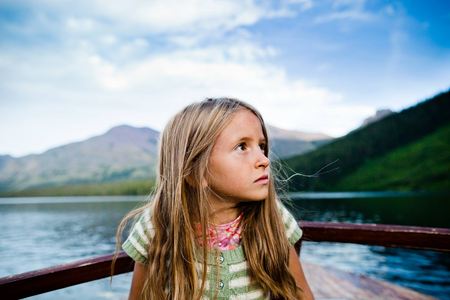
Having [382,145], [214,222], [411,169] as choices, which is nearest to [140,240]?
[214,222]

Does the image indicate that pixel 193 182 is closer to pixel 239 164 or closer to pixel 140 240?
pixel 239 164

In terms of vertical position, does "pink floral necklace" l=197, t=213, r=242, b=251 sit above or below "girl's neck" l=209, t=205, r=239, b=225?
below

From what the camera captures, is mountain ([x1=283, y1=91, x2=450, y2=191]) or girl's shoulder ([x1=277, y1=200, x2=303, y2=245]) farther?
mountain ([x1=283, y1=91, x2=450, y2=191])

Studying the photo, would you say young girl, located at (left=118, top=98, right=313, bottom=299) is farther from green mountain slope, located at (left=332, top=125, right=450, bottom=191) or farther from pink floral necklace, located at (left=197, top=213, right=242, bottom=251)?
green mountain slope, located at (left=332, top=125, right=450, bottom=191)

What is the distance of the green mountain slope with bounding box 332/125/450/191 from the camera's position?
10350 cm

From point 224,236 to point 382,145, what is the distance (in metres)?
141

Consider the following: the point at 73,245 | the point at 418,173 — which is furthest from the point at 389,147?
the point at 73,245

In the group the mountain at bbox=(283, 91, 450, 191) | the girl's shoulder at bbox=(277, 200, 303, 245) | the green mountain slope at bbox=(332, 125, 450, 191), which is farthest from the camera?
the mountain at bbox=(283, 91, 450, 191)

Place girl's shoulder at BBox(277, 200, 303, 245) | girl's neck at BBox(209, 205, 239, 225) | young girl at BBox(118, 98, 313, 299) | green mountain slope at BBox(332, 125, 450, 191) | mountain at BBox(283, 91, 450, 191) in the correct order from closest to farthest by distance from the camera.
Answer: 1. young girl at BBox(118, 98, 313, 299)
2. girl's neck at BBox(209, 205, 239, 225)
3. girl's shoulder at BBox(277, 200, 303, 245)
4. green mountain slope at BBox(332, 125, 450, 191)
5. mountain at BBox(283, 91, 450, 191)

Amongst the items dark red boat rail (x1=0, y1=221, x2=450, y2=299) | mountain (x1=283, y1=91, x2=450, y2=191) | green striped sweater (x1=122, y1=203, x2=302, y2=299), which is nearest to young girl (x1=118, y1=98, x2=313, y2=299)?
green striped sweater (x1=122, y1=203, x2=302, y2=299)

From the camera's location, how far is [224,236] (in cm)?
185

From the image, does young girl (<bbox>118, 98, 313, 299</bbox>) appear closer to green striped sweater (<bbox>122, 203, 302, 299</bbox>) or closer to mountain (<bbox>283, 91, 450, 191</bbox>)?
green striped sweater (<bbox>122, 203, 302, 299</bbox>)

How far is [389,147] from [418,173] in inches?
866

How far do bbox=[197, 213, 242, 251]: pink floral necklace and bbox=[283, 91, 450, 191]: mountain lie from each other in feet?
370
